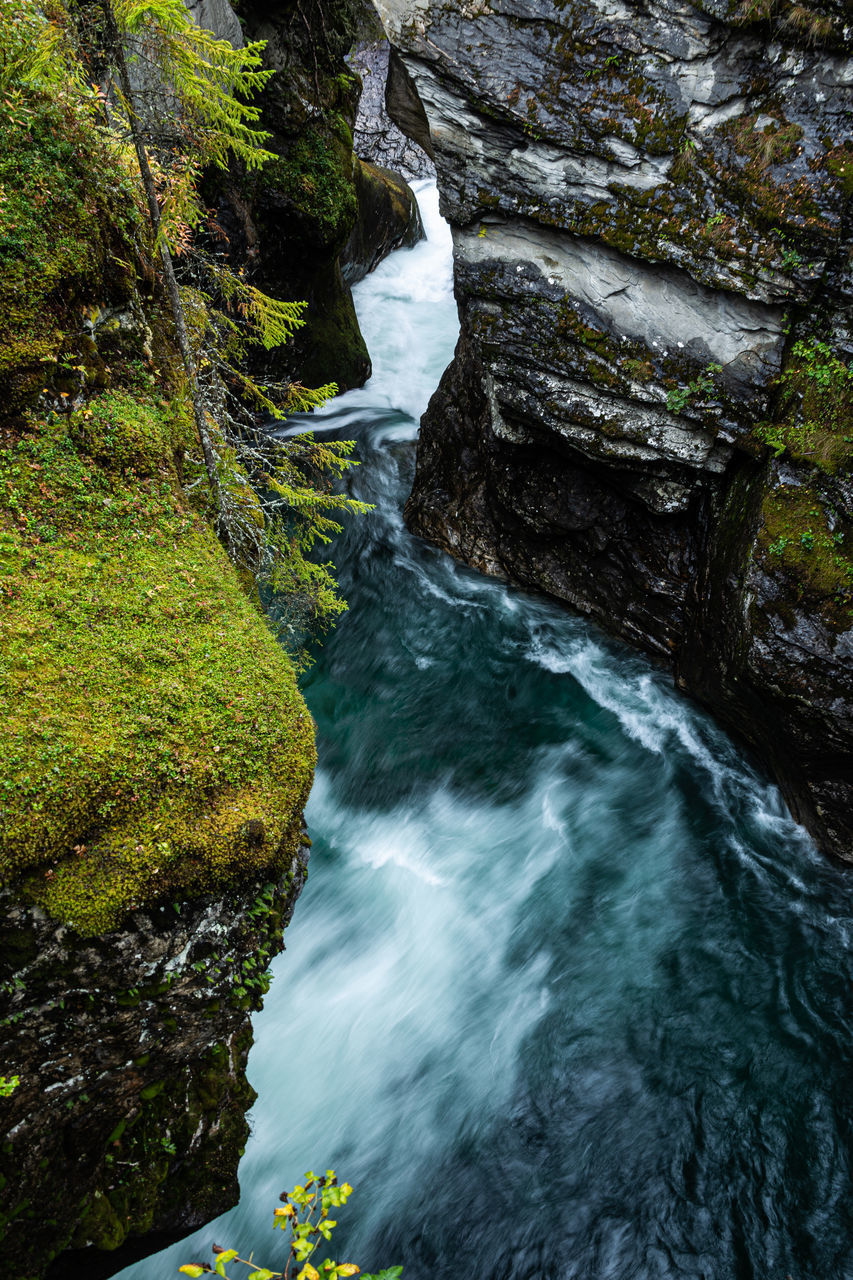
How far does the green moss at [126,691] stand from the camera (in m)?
3.53

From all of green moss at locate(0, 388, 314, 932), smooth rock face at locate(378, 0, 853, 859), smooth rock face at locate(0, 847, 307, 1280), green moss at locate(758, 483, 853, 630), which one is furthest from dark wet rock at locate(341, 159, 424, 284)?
smooth rock face at locate(0, 847, 307, 1280)

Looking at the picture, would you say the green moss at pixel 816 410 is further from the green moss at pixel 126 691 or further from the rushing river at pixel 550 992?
the green moss at pixel 126 691

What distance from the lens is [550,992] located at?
664cm

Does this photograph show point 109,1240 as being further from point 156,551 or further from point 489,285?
point 489,285

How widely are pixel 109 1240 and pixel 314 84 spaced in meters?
14.6

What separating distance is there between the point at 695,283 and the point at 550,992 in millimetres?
7339

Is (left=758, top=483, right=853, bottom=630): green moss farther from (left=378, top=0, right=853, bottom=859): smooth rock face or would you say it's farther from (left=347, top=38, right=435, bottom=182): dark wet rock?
(left=347, top=38, right=435, bottom=182): dark wet rock

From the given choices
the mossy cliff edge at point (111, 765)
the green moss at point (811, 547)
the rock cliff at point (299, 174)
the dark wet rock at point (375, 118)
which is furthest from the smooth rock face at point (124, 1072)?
the dark wet rock at point (375, 118)

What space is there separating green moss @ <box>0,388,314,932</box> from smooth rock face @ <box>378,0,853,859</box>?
4.87 meters

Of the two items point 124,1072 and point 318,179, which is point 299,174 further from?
point 124,1072

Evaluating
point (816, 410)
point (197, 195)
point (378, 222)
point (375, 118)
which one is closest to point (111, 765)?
point (197, 195)

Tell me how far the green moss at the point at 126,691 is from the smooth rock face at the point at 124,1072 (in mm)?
227

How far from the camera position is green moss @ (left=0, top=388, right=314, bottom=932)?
353 centimetres

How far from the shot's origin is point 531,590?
1079 centimetres
